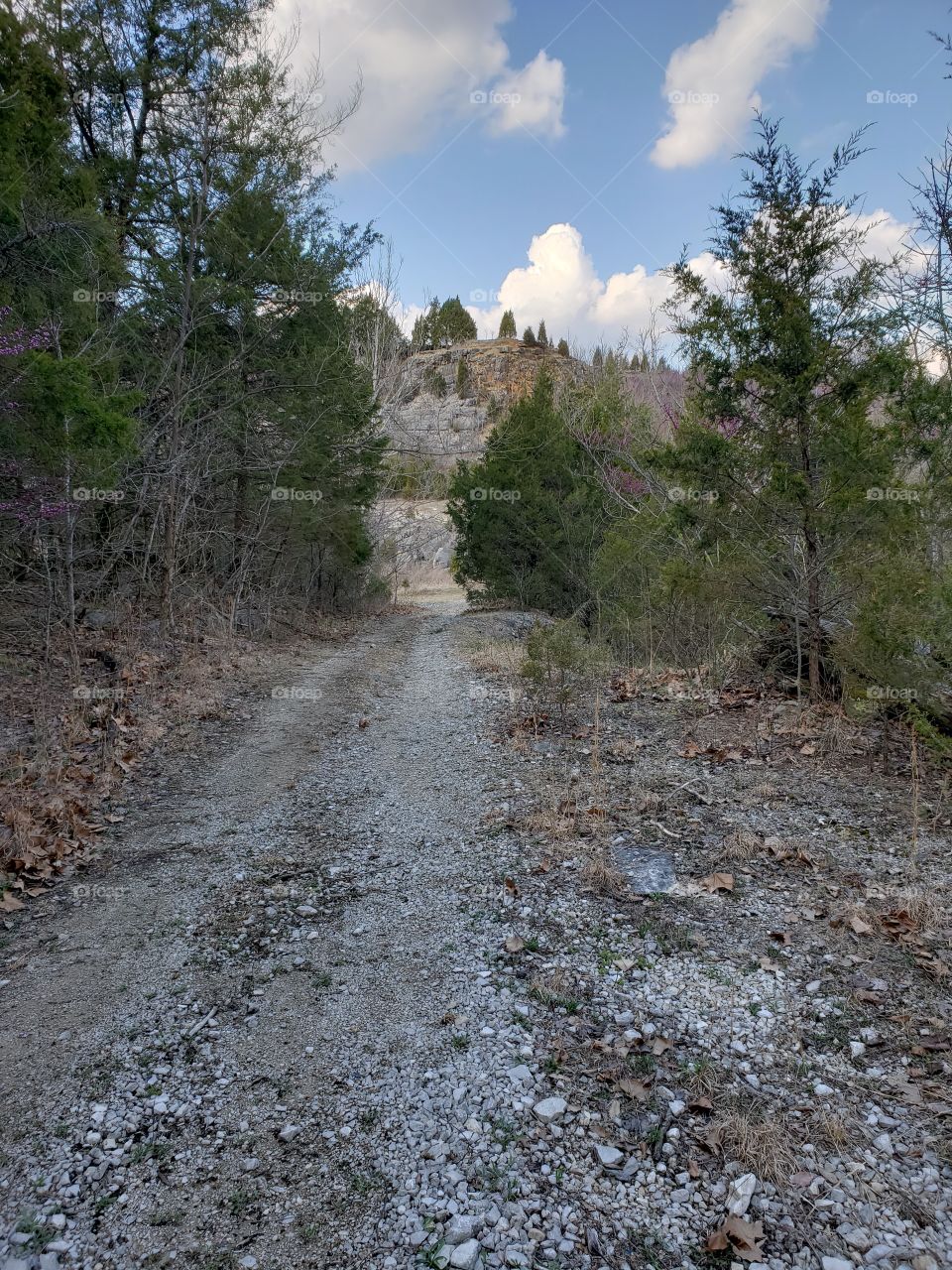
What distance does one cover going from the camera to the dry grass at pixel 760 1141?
2199 mm

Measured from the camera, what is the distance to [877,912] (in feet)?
11.7

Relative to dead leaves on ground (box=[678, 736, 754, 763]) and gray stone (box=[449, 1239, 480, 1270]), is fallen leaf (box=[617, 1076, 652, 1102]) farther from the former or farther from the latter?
dead leaves on ground (box=[678, 736, 754, 763])

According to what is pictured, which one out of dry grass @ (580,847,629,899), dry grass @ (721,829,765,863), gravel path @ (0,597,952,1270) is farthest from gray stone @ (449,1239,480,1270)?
dry grass @ (721,829,765,863)

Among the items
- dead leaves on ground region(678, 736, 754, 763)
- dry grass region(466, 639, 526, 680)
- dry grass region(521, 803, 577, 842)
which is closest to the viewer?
dry grass region(521, 803, 577, 842)

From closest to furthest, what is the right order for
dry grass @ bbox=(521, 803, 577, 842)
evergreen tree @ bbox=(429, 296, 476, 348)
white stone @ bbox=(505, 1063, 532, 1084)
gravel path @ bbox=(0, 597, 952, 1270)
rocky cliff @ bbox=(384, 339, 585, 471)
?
gravel path @ bbox=(0, 597, 952, 1270), white stone @ bbox=(505, 1063, 532, 1084), dry grass @ bbox=(521, 803, 577, 842), rocky cliff @ bbox=(384, 339, 585, 471), evergreen tree @ bbox=(429, 296, 476, 348)

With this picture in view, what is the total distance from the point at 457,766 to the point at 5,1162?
170 inches

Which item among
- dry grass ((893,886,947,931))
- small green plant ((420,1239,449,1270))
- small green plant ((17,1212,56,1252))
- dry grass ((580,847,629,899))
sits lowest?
small green plant ((420,1239,449,1270))

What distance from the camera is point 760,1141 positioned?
7.48 feet

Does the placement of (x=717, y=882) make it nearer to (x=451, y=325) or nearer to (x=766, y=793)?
(x=766, y=793)

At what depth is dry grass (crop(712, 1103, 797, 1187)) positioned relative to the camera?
220 centimetres

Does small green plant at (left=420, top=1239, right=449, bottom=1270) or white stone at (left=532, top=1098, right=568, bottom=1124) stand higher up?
white stone at (left=532, top=1098, right=568, bottom=1124)

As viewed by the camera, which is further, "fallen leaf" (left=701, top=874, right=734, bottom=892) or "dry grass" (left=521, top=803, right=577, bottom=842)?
"dry grass" (left=521, top=803, right=577, bottom=842)

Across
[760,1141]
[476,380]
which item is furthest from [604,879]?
[476,380]

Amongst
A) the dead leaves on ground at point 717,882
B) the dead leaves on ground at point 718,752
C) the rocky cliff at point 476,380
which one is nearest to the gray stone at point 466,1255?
the dead leaves on ground at point 717,882
